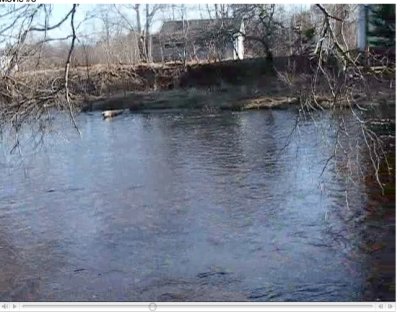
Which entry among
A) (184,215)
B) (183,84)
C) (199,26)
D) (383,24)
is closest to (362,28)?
(383,24)

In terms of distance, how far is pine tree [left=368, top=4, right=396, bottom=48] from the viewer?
4.54 ft

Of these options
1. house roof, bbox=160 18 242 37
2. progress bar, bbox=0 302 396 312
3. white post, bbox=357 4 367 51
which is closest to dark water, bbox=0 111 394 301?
progress bar, bbox=0 302 396 312

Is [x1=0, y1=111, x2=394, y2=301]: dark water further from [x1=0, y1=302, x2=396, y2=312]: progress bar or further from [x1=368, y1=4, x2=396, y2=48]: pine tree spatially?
[x1=368, y1=4, x2=396, y2=48]: pine tree

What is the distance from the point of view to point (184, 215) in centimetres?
188

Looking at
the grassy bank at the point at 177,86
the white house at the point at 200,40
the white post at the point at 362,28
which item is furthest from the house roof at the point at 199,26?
the white post at the point at 362,28

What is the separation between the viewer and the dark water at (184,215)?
5.12 ft

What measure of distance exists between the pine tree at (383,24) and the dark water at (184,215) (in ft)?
0.99

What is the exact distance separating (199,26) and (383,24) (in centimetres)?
48

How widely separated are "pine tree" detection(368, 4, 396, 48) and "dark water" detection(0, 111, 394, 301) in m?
0.30

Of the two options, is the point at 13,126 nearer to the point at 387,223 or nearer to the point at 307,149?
the point at 307,149

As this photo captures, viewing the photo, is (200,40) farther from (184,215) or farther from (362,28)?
(184,215)

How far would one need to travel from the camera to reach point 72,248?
5.65 ft

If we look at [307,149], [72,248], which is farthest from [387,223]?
[72,248]

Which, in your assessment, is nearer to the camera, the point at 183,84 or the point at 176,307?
the point at 176,307
